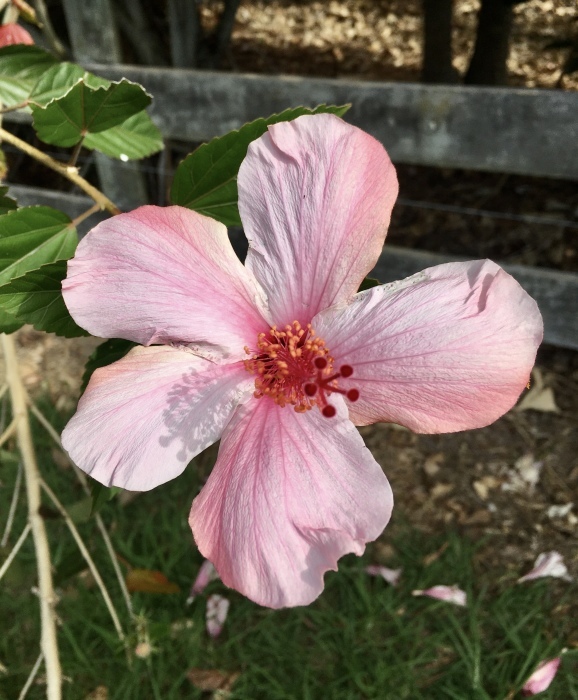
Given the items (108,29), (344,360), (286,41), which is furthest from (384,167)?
(286,41)

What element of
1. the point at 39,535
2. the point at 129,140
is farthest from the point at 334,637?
the point at 129,140

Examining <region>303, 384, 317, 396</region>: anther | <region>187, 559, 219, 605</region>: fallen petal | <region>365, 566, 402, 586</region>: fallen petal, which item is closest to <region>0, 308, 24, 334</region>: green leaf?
<region>303, 384, 317, 396</region>: anther

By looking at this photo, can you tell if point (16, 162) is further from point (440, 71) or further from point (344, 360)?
point (344, 360)

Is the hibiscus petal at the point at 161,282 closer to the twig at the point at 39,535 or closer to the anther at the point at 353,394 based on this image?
the anther at the point at 353,394

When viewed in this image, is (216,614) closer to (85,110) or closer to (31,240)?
(31,240)

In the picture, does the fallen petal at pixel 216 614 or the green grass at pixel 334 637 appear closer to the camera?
the green grass at pixel 334 637

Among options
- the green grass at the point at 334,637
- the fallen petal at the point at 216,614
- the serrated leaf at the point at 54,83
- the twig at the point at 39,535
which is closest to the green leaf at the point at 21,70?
the serrated leaf at the point at 54,83

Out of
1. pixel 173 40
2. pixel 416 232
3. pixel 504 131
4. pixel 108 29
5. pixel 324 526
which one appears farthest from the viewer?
pixel 416 232
